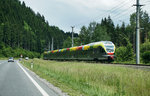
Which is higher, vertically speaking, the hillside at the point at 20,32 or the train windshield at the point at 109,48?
the hillside at the point at 20,32

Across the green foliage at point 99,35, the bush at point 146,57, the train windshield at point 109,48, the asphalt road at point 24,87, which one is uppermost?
the green foliage at point 99,35

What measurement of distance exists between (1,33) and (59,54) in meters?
59.3

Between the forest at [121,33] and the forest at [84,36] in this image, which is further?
the forest at [121,33]

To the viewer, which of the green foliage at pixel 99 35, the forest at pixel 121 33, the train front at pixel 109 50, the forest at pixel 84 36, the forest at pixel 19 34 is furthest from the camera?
the forest at pixel 19 34

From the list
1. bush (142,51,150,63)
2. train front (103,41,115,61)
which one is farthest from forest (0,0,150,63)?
train front (103,41,115,61)

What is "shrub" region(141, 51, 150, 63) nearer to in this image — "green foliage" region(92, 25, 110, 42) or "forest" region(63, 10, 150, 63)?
"forest" region(63, 10, 150, 63)

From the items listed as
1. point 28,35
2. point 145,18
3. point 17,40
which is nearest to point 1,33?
point 17,40

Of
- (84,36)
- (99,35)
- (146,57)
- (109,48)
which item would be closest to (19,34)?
(84,36)

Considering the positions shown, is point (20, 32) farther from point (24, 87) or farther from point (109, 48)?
point (24, 87)

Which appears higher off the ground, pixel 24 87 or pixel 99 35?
pixel 99 35

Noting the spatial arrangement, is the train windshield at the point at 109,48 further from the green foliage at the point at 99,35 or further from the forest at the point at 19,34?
the forest at the point at 19,34

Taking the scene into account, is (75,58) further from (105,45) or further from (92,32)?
(92,32)

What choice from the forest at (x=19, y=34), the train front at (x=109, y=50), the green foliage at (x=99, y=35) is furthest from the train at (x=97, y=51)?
the forest at (x=19, y=34)

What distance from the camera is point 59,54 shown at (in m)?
48.0
